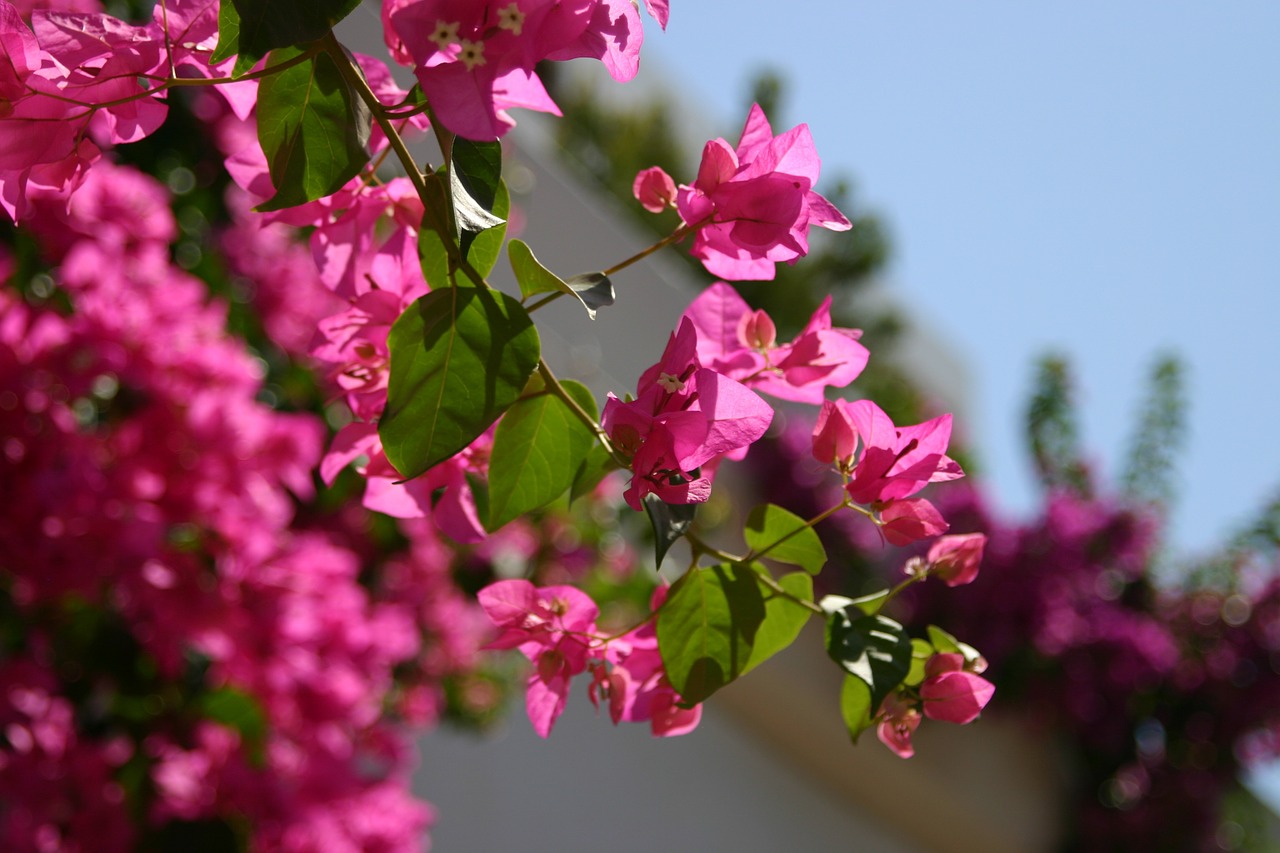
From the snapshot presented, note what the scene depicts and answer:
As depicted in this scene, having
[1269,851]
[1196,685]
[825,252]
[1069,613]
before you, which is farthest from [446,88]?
[825,252]

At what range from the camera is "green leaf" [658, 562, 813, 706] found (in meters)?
0.43

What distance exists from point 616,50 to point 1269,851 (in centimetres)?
344

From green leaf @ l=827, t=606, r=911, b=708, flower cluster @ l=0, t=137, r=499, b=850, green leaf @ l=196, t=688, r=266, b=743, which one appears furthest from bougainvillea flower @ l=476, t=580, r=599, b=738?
green leaf @ l=196, t=688, r=266, b=743

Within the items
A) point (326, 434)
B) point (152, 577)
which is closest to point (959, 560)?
point (152, 577)

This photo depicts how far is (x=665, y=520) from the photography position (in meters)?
0.40

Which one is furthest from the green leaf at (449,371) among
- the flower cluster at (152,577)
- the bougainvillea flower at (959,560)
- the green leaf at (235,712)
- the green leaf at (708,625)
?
the green leaf at (235,712)

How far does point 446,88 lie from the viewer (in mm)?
355

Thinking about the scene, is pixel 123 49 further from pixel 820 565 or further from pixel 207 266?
pixel 207 266

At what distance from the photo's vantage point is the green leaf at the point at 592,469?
1.56 feet

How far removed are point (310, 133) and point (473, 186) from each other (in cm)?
6

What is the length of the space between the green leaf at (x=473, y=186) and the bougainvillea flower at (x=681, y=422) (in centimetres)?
7

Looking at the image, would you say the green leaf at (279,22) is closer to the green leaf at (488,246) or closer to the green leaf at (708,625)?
the green leaf at (488,246)

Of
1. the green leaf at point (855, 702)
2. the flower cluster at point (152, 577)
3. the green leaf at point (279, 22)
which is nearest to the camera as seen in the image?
the green leaf at point (279, 22)

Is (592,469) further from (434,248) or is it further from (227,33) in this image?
(227,33)
